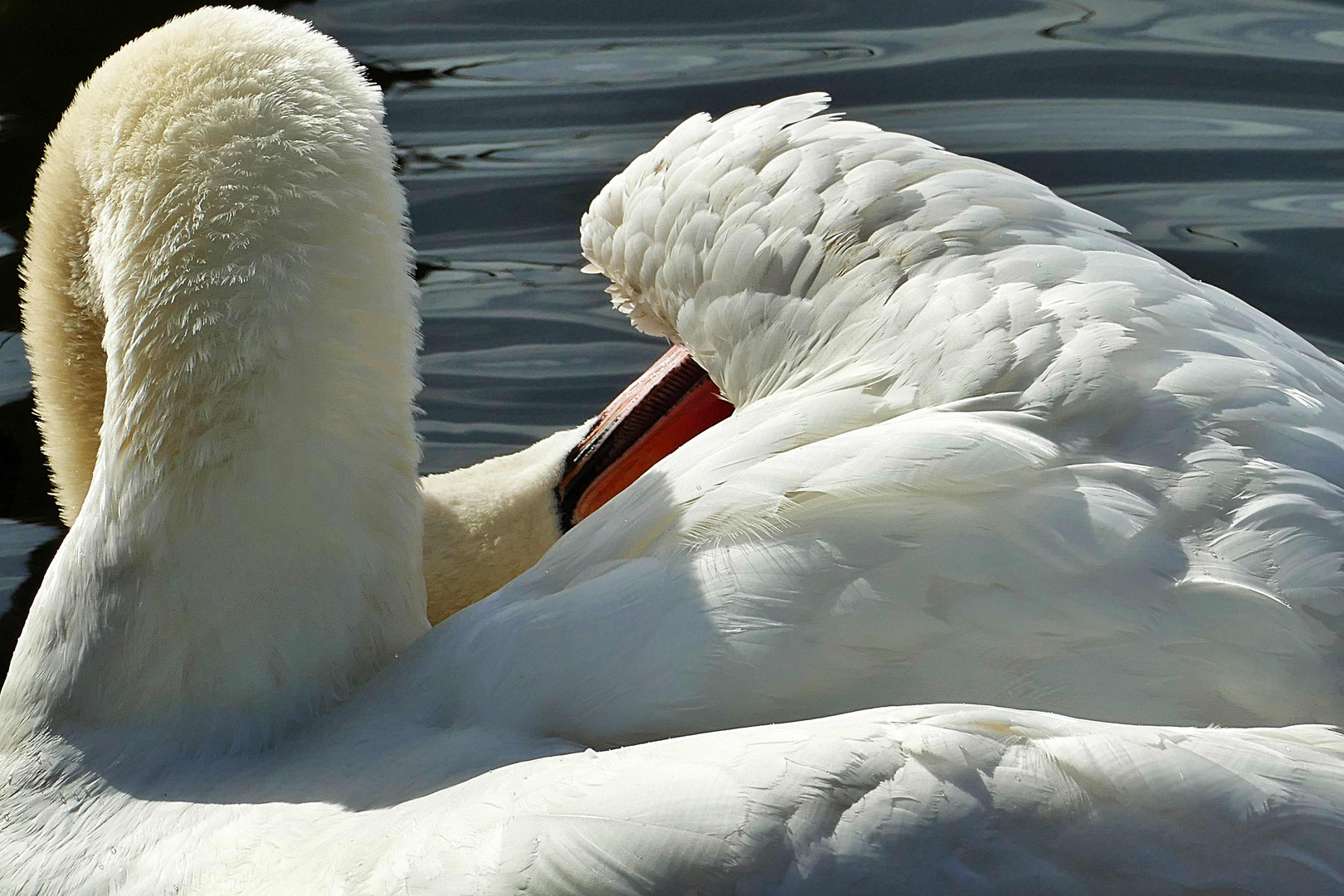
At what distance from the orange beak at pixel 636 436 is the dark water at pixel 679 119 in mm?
1225

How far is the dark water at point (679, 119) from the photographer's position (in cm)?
480

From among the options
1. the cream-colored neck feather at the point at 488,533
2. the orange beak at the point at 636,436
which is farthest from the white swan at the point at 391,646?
the cream-colored neck feather at the point at 488,533

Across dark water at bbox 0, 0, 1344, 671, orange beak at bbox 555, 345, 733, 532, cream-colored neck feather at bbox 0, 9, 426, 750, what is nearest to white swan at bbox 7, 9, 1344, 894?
cream-colored neck feather at bbox 0, 9, 426, 750

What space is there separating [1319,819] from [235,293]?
140 centimetres

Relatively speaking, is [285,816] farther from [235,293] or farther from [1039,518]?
[1039,518]

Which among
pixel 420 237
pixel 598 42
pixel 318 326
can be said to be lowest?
pixel 420 237

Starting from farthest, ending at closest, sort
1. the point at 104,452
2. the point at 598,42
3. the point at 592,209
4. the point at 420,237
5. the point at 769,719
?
1. the point at 598,42
2. the point at 420,237
3. the point at 592,209
4. the point at 104,452
5. the point at 769,719

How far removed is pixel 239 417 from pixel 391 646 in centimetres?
37

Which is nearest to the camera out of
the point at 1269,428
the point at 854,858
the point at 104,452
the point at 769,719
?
the point at 854,858

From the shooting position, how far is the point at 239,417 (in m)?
2.01

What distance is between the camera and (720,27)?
6355 millimetres

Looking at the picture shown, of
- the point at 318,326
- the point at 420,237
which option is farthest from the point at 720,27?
the point at 318,326

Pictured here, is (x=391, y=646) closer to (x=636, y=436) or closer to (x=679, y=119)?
(x=636, y=436)

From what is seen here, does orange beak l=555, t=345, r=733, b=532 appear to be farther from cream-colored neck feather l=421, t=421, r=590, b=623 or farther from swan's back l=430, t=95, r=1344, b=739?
swan's back l=430, t=95, r=1344, b=739
